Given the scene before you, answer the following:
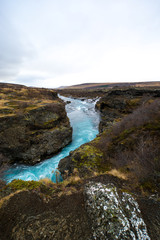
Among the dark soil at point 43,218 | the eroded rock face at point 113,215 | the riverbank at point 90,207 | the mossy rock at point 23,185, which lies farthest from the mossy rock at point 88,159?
the mossy rock at point 23,185

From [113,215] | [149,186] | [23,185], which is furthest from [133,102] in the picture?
[23,185]

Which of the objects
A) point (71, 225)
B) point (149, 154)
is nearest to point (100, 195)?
point (71, 225)

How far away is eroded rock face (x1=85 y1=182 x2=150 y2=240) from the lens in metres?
3.39

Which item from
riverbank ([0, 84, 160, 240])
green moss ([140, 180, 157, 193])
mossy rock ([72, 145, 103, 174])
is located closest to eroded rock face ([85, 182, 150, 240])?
riverbank ([0, 84, 160, 240])

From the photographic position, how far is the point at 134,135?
988cm

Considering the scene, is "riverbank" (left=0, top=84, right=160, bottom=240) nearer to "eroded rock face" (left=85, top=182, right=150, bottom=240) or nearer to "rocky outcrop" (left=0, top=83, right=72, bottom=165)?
"eroded rock face" (left=85, top=182, right=150, bottom=240)

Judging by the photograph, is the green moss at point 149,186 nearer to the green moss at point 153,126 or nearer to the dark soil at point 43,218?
the dark soil at point 43,218

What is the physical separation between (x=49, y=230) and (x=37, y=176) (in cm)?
1052

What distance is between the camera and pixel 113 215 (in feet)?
12.4

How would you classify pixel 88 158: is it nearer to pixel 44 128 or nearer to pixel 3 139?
pixel 44 128

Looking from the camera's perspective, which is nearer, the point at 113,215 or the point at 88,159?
the point at 113,215

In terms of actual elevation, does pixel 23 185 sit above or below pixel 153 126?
below

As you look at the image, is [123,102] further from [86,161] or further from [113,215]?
[113,215]

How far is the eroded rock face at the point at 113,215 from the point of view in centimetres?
339
